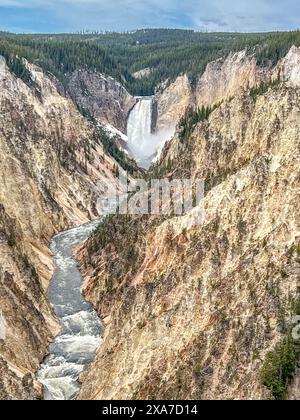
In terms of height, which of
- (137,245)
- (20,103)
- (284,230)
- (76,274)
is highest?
(20,103)

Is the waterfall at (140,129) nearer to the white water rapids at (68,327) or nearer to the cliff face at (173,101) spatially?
the cliff face at (173,101)

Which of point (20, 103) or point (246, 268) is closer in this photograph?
point (246, 268)

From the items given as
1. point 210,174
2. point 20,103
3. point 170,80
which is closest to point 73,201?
point 20,103

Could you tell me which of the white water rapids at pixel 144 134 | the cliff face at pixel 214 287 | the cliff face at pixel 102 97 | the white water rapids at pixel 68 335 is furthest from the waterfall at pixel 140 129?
the cliff face at pixel 214 287

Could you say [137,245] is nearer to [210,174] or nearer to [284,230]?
[210,174]

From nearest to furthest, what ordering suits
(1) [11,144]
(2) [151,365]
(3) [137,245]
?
(2) [151,365]
(3) [137,245]
(1) [11,144]

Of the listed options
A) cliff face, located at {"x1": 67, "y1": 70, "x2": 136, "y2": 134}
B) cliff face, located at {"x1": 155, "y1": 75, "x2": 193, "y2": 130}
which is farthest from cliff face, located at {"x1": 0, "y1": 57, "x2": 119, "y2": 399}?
cliff face, located at {"x1": 155, "y1": 75, "x2": 193, "y2": 130}

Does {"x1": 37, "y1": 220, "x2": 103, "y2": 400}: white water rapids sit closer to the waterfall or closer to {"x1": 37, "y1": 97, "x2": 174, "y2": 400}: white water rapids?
{"x1": 37, "y1": 97, "x2": 174, "y2": 400}: white water rapids
